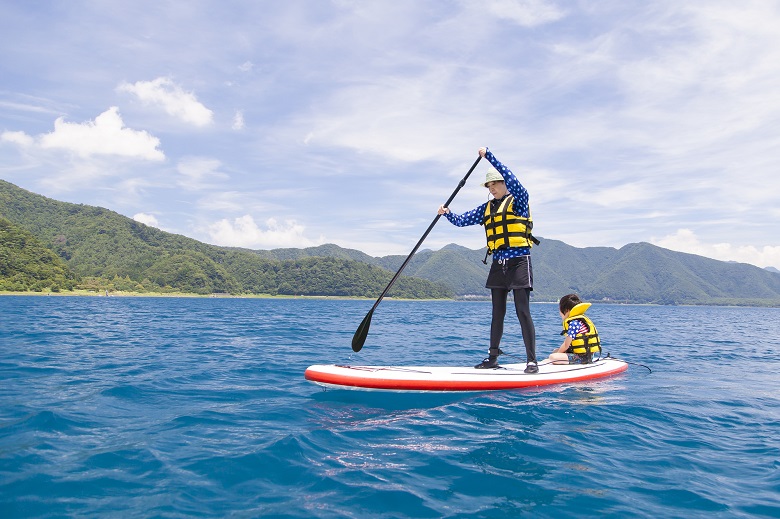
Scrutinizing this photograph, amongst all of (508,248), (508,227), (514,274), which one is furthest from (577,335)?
(508,227)

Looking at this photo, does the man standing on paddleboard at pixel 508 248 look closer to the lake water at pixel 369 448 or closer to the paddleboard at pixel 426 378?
the paddleboard at pixel 426 378

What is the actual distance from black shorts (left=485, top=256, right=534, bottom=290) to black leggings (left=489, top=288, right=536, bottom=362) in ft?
0.37

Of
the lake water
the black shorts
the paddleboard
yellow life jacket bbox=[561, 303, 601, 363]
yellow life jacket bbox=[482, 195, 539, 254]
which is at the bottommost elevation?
the lake water

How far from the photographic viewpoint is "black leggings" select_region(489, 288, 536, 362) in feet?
26.7

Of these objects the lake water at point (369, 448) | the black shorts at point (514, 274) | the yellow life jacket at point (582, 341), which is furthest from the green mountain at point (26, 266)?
the yellow life jacket at point (582, 341)

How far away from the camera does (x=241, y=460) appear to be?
4.39 metres

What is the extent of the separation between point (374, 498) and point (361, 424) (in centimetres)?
216

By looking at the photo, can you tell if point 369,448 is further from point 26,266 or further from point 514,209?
point 26,266

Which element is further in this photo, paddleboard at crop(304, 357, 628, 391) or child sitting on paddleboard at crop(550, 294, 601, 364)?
child sitting on paddleboard at crop(550, 294, 601, 364)

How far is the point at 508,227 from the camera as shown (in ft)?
26.7

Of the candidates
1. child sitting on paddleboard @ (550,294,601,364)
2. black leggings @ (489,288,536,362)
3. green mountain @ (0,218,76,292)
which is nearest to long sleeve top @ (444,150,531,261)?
black leggings @ (489,288,536,362)

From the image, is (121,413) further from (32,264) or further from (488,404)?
(32,264)

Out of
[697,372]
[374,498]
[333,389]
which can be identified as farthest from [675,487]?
[697,372]

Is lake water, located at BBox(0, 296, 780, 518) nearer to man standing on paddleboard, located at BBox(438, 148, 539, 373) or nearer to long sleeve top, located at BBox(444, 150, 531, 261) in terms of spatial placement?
man standing on paddleboard, located at BBox(438, 148, 539, 373)
